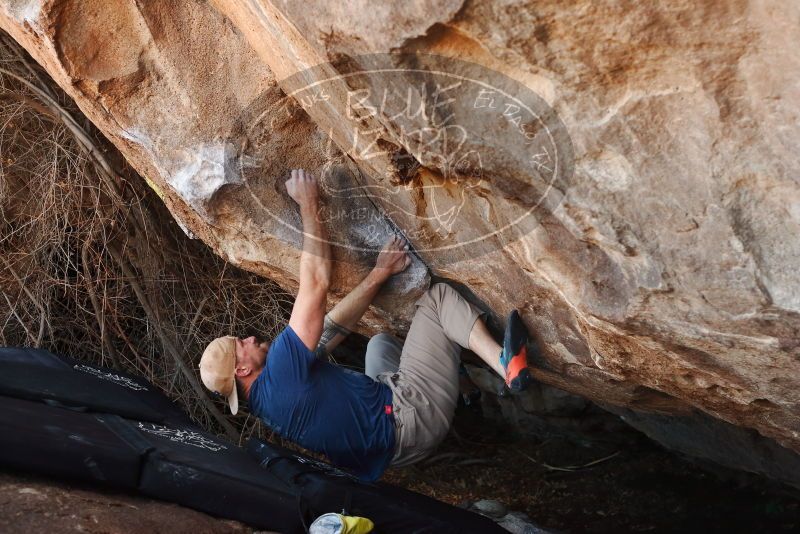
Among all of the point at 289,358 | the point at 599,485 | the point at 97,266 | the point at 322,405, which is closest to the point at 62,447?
the point at 289,358

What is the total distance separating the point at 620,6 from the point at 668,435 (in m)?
2.93

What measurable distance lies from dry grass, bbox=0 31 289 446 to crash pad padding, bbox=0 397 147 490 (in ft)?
5.06

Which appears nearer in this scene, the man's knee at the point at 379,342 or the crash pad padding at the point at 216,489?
the crash pad padding at the point at 216,489

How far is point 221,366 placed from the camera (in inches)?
120

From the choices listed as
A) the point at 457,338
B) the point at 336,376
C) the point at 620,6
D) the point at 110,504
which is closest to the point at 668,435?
the point at 457,338

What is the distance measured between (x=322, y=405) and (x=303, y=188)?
2.45 ft

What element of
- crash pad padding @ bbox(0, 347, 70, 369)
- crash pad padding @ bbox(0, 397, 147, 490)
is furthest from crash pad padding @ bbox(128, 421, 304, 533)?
crash pad padding @ bbox(0, 347, 70, 369)

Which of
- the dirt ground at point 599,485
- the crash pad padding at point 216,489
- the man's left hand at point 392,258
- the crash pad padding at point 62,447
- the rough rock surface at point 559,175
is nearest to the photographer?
the rough rock surface at point 559,175

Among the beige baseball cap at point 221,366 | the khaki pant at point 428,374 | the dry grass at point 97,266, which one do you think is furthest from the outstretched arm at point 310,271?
the dry grass at point 97,266

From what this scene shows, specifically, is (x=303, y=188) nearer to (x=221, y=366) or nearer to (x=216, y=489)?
(x=221, y=366)

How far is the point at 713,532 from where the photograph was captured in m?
4.12

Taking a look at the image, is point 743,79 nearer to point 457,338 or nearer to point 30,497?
point 457,338

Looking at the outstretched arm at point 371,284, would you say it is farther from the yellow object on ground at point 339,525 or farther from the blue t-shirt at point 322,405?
the yellow object on ground at point 339,525

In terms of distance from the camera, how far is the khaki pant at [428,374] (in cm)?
310
